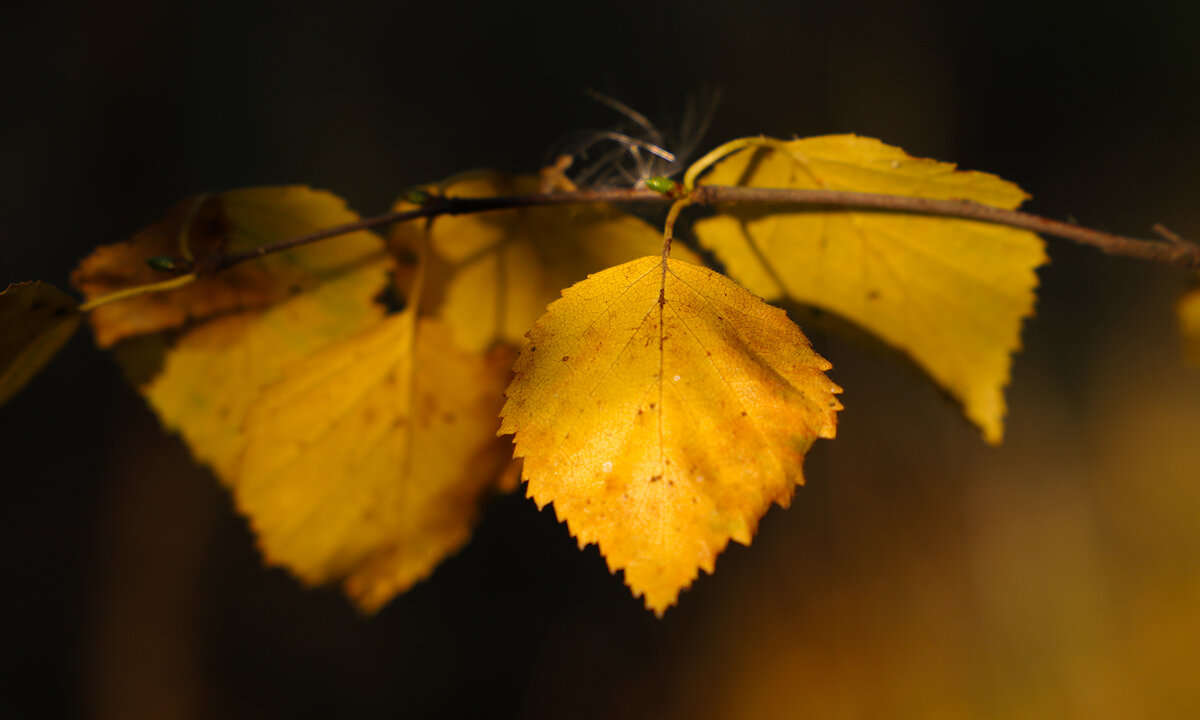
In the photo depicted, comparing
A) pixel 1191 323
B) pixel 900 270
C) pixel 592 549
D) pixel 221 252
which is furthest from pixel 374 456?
pixel 592 549

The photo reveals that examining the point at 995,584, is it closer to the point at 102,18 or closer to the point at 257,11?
the point at 257,11

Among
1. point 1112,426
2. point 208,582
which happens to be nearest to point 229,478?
point 208,582

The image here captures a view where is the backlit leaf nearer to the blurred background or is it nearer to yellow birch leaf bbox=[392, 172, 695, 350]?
yellow birch leaf bbox=[392, 172, 695, 350]

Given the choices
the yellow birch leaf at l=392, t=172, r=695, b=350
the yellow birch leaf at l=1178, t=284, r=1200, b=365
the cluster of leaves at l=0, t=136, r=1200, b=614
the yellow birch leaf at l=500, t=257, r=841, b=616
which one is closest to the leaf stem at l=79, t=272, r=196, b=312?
the cluster of leaves at l=0, t=136, r=1200, b=614

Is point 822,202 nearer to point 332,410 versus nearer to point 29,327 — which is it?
point 332,410

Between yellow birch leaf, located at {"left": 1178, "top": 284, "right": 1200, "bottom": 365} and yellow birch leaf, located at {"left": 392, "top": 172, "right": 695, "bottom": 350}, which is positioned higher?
yellow birch leaf, located at {"left": 392, "top": 172, "right": 695, "bottom": 350}

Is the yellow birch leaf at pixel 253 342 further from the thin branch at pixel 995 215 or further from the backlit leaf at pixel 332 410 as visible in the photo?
the thin branch at pixel 995 215
